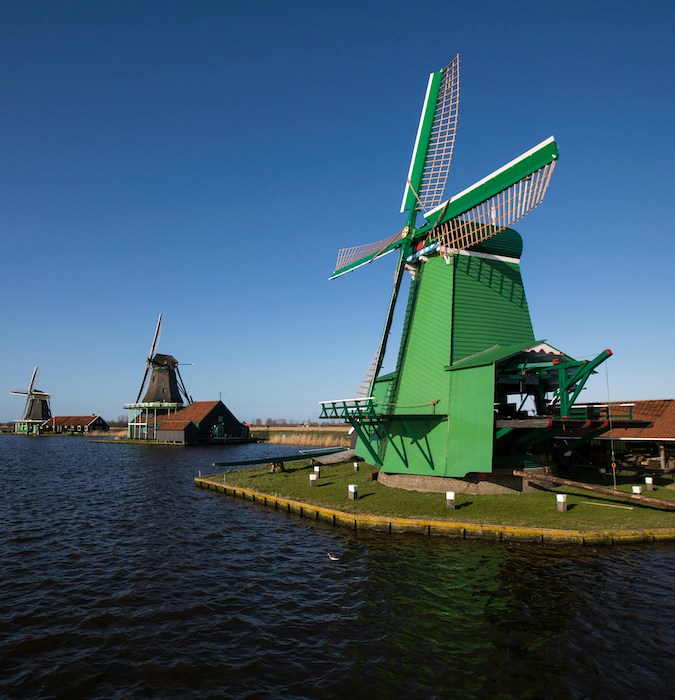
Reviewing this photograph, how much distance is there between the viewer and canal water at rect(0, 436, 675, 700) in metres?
8.27

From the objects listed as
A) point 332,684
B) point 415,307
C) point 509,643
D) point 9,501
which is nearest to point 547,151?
point 415,307

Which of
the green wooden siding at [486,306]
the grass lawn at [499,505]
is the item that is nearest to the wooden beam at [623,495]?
the grass lawn at [499,505]

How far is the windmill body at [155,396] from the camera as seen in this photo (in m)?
76.8

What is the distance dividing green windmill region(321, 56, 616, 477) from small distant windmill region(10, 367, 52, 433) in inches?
4312

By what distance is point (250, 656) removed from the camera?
30.2ft

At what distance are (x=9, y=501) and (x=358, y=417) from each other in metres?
18.4

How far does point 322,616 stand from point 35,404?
122 meters

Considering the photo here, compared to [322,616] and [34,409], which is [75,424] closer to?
[34,409]

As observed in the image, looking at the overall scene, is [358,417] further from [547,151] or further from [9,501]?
[9,501]

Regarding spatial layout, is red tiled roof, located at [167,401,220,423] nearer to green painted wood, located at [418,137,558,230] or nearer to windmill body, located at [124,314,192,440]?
windmill body, located at [124,314,192,440]

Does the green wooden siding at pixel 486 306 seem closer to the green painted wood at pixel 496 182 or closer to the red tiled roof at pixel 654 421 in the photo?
the green painted wood at pixel 496 182

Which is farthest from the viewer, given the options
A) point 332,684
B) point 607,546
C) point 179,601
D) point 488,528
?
point 488,528

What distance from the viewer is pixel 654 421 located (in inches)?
1192

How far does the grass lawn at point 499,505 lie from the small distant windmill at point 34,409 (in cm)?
10504
